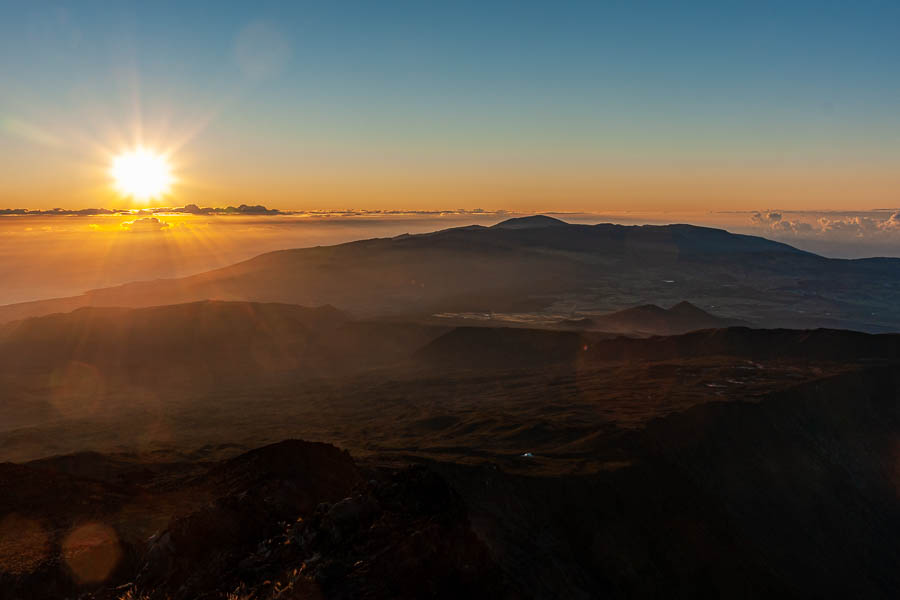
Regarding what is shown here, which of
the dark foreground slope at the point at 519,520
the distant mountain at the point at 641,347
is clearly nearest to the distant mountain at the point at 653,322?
the distant mountain at the point at 641,347

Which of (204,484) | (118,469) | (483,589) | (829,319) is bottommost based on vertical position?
(829,319)

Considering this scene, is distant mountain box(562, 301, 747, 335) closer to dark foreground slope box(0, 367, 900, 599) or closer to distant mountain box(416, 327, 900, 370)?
distant mountain box(416, 327, 900, 370)

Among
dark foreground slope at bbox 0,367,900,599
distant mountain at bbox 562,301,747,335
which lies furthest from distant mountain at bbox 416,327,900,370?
distant mountain at bbox 562,301,747,335

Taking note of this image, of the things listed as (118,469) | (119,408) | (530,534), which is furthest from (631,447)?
(119,408)

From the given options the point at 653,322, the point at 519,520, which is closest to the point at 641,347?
the point at 653,322

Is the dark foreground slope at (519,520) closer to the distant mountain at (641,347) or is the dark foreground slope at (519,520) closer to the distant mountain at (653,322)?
the distant mountain at (641,347)

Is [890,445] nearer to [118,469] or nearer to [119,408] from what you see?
[118,469]

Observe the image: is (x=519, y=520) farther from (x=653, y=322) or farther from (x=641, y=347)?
(x=653, y=322)
